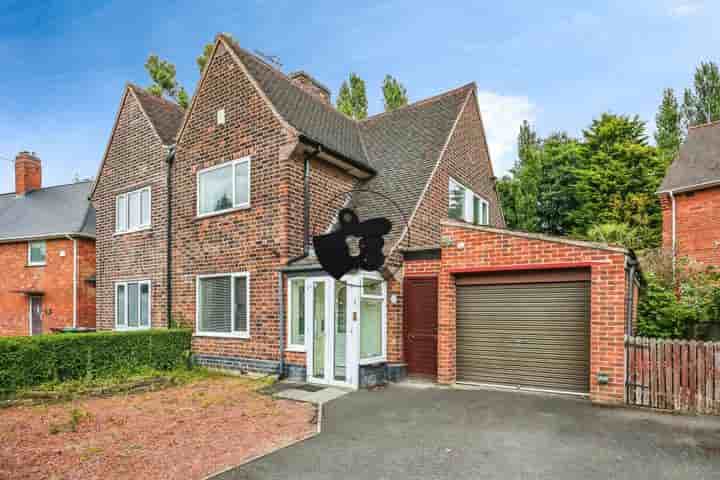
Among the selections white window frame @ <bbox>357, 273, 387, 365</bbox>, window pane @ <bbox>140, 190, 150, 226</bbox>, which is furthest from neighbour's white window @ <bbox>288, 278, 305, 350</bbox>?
window pane @ <bbox>140, 190, 150, 226</bbox>

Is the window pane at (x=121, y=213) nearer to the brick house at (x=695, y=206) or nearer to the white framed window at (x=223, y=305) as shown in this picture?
the white framed window at (x=223, y=305)

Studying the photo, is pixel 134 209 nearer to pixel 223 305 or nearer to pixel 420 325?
pixel 223 305

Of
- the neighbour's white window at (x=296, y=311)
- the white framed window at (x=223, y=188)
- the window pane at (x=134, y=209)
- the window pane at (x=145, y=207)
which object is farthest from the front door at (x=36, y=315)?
the neighbour's white window at (x=296, y=311)

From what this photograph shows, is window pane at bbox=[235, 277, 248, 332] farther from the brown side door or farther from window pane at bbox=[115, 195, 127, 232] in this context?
window pane at bbox=[115, 195, 127, 232]

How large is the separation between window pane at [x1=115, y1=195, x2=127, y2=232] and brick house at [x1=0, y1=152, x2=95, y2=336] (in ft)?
21.2

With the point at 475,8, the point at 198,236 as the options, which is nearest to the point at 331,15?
the point at 475,8

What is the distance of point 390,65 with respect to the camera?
36062 millimetres

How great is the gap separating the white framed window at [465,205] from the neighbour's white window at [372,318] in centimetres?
412

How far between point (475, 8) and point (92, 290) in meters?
19.1

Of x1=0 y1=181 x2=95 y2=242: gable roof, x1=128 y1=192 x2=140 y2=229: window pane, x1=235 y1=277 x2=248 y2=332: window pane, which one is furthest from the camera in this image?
x1=0 y1=181 x2=95 y2=242: gable roof

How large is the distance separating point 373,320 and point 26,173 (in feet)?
80.9

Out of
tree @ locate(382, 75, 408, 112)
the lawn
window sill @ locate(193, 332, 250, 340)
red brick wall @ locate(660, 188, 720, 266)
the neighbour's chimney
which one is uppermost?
tree @ locate(382, 75, 408, 112)

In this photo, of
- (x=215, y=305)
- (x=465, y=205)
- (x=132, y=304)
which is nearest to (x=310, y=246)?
(x=215, y=305)

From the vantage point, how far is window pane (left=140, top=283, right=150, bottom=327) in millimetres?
13805
